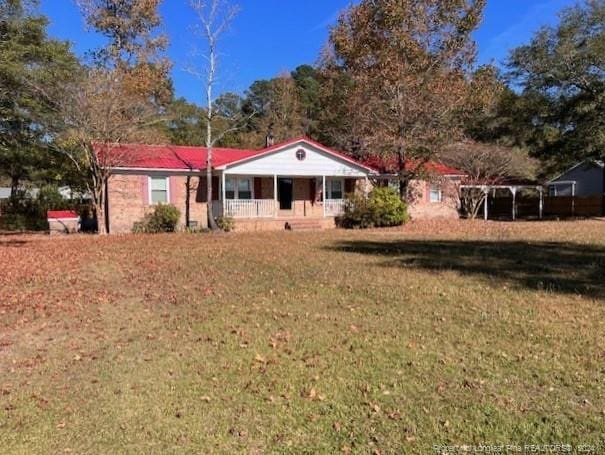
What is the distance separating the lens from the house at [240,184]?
827 inches

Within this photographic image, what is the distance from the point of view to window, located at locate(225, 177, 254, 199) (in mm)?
23734

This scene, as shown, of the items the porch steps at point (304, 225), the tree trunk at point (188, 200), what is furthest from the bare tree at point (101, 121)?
the porch steps at point (304, 225)

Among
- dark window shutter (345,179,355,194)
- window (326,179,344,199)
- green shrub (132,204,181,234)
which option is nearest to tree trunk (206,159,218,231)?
green shrub (132,204,181,234)

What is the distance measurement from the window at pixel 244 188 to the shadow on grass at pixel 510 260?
955 cm

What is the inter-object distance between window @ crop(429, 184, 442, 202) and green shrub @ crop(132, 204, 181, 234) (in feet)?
50.1

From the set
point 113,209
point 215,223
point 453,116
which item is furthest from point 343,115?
point 113,209

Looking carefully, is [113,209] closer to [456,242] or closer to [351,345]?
[456,242]

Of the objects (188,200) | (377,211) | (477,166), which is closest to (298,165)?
(377,211)

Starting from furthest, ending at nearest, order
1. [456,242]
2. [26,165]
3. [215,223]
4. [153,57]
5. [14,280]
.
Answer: [153,57] < [26,165] < [215,223] < [456,242] < [14,280]

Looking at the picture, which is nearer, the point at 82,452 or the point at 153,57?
the point at 82,452

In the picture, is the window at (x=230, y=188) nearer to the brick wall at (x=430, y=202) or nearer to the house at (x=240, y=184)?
the house at (x=240, y=184)

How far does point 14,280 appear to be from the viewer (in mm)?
9484

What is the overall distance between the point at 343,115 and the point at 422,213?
784 cm

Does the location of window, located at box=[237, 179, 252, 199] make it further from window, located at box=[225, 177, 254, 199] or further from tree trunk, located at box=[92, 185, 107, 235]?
tree trunk, located at box=[92, 185, 107, 235]
